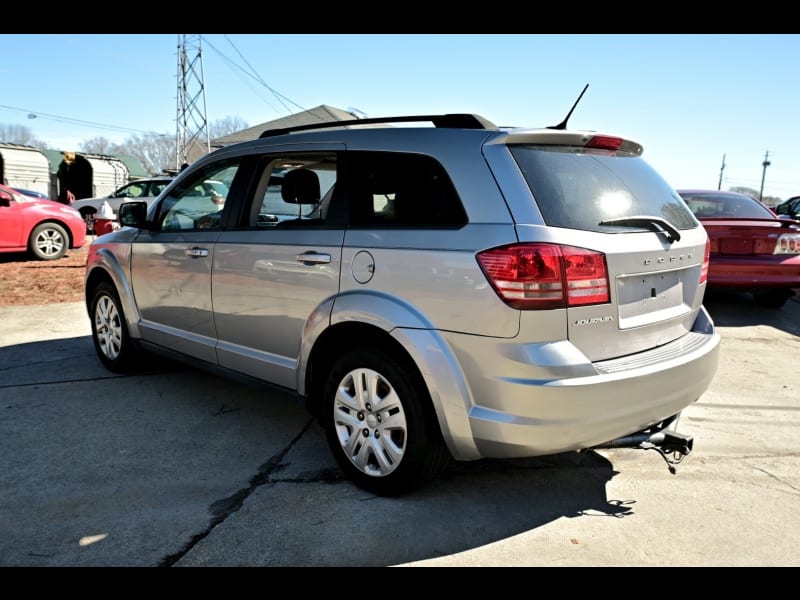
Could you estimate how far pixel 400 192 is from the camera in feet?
10.0

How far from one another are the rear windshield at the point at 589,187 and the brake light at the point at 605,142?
0.03 m

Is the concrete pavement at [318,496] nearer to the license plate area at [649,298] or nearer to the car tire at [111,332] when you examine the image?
the car tire at [111,332]

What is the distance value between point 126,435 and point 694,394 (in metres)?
3.32

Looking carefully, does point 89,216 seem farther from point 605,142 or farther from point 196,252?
point 605,142

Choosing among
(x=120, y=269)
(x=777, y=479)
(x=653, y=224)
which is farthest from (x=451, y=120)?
(x=120, y=269)

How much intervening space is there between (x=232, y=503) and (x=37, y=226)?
10.9 metres

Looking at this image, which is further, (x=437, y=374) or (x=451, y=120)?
(x=451, y=120)

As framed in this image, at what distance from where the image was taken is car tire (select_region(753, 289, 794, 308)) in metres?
7.89

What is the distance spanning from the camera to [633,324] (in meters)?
2.76

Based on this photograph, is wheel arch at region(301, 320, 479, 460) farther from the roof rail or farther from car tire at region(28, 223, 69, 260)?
car tire at region(28, 223, 69, 260)
